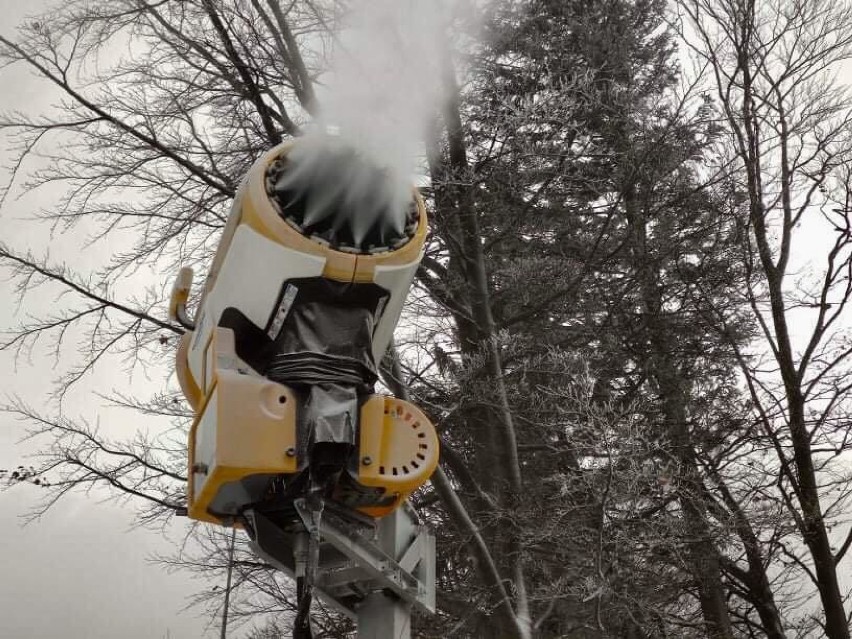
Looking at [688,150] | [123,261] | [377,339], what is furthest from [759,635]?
[377,339]

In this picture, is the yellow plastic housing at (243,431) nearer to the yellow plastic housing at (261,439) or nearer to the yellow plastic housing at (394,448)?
the yellow plastic housing at (261,439)

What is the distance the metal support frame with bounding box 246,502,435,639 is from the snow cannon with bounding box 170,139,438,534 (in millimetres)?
82

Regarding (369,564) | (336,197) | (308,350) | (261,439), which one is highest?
(336,197)

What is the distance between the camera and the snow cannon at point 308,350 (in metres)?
2.93

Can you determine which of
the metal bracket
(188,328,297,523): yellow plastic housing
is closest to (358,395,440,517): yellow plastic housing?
the metal bracket

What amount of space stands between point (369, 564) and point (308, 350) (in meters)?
0.81

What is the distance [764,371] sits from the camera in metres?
9.12

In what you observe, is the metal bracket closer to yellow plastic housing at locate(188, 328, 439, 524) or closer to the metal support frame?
the metal support frame

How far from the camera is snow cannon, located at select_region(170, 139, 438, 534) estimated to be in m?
→ 2.93

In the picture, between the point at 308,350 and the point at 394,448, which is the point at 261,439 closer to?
the point at 308,350

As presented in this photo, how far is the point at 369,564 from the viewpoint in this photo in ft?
10.4

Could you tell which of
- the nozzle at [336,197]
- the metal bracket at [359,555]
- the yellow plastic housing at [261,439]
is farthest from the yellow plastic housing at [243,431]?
the nozzle at [336,197]

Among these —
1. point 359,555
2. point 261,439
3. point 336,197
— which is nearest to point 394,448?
point 359,555

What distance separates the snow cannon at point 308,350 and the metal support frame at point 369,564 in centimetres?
8
